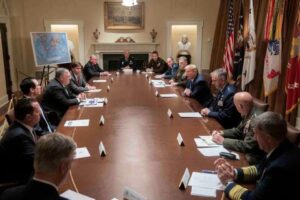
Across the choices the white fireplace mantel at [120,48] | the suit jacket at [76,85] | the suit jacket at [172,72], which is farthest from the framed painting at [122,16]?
the suit jacket at [76,85]

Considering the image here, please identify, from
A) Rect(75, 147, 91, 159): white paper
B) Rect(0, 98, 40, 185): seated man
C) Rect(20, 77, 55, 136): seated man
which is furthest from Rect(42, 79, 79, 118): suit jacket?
Rect(0, 98, 40, 185): seated man

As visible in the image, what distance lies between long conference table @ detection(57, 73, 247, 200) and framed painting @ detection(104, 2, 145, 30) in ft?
18.0

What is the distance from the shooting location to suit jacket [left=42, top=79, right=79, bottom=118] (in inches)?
163

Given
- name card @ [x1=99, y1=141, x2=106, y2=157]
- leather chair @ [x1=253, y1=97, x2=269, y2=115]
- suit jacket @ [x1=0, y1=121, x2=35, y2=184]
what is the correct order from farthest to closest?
leather chair @ [x1=253, y1=97, x2=269, y2=115] < name card @ [x1=99, y1=141, x2=106, y2=157] < suit jacket @ [x1=0, y1=121, x2=35, y2=184]

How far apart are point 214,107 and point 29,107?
2.29 meters

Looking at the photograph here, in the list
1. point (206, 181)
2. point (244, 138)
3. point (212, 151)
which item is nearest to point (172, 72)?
point (244, 138)

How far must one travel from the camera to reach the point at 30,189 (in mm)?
1310

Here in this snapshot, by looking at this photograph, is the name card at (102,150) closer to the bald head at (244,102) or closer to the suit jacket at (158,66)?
the bald head at (244,102)

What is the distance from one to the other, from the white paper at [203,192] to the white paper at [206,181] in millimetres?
33

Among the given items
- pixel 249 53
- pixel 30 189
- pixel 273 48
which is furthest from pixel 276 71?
pixel 30 189

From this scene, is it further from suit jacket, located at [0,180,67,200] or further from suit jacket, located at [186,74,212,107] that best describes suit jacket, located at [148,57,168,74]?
suit jacket, located at [0,180,67,200]

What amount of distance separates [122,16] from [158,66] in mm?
2025

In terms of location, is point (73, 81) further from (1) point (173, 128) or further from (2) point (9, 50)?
(2) point (9, 50)

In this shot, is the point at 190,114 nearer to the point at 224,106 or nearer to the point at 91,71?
the point at 224,106
